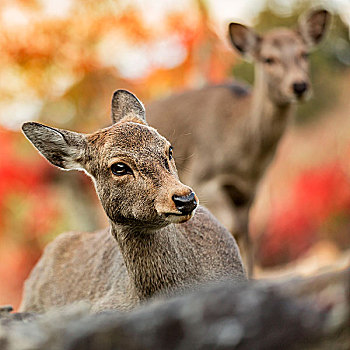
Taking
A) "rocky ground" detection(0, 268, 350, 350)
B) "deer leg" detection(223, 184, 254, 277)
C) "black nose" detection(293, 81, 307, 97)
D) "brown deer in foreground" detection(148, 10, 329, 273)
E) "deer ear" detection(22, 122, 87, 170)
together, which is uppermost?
"brown deer in foreground" detection(148, 10, 329, 273)

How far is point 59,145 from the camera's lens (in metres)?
4.66

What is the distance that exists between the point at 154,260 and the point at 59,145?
1040 millimetres

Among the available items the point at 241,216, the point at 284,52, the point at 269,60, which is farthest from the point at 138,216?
the point at 241,216

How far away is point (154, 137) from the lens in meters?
4.32

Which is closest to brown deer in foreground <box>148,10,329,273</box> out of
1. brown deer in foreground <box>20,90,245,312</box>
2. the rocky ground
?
brown deer in foreground <box>20,90,245,312</box>

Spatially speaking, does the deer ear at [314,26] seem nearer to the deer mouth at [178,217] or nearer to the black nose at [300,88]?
the black nose at [300,88]

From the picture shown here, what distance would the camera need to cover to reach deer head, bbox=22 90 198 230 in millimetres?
3928

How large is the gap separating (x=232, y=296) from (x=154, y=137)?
2.23 metres

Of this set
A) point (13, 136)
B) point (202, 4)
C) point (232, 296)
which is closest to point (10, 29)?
point (13, 136)

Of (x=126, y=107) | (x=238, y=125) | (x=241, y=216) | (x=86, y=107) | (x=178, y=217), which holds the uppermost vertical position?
(x=86, y=107)

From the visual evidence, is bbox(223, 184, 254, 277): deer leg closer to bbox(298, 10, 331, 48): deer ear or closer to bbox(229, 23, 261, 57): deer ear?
bbox(229, 23, 261, 57): deer ear

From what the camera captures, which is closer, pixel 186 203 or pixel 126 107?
pixel 186 203

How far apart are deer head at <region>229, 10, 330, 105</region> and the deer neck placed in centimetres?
477

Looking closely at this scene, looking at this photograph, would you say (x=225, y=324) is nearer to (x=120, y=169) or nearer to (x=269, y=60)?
(x=120, y=169)
